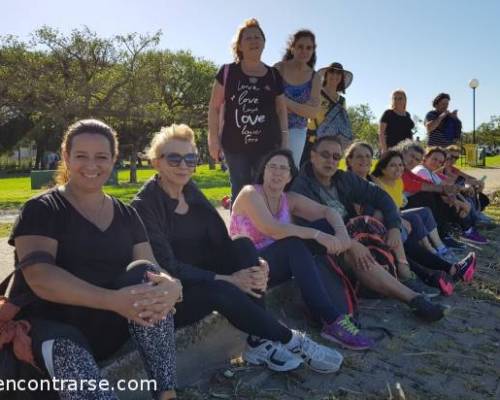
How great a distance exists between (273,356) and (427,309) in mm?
1545

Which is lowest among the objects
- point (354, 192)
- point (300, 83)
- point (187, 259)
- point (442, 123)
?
point (187, 259)

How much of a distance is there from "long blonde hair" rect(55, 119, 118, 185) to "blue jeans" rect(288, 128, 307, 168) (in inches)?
118

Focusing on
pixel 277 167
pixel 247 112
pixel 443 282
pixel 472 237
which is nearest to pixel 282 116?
pixel 247 112

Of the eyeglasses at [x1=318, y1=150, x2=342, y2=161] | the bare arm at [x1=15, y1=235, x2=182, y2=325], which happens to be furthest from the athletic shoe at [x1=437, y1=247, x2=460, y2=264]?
the bare arm at [x1=15, y1=235, x2=182, y2=325]

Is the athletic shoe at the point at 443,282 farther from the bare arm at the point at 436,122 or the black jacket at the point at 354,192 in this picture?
the bare arm at the point at 436,122

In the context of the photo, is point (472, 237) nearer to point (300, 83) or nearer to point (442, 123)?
point (442, 123)

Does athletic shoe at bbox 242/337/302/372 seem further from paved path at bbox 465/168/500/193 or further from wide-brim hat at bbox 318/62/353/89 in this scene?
paved path at bbox 465/168/500/193

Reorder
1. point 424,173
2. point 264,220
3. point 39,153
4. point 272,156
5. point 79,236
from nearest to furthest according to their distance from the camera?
point 79,236 → point 264,220 → point 272,156 → point 424,173 → point 39,153

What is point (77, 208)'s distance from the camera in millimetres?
2623

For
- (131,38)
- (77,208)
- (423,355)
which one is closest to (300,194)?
(423,355)

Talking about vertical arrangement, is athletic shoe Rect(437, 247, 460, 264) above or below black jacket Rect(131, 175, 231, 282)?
below

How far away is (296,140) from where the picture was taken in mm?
5594

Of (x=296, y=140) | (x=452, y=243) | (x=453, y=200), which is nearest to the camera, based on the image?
(x=296, y=140)

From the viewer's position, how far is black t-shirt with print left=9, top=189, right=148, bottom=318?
243 cm
